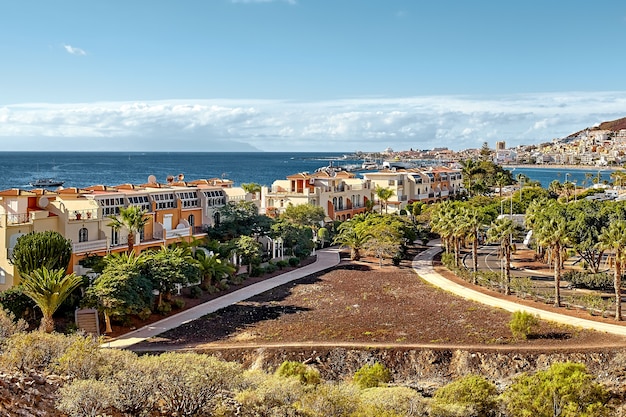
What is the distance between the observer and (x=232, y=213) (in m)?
56.0

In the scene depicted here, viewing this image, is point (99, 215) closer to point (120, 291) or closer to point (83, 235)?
point (83, 235)

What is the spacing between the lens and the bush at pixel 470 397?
2358 cm

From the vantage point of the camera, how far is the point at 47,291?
3369 centimetres

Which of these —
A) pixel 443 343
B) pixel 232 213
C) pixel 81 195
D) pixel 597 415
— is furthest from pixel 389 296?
pixel 81 195

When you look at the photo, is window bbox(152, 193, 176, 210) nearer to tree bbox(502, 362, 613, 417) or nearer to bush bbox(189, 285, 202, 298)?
bush bbox(189, 285, 202, 298)

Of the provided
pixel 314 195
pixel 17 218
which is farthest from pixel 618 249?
pixel 314 195

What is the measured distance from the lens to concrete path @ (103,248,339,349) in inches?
1383

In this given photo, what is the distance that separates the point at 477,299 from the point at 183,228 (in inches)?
1003

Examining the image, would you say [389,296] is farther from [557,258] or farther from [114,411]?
[114,411]

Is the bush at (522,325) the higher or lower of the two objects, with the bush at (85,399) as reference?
lower

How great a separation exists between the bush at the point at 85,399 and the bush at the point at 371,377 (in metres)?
11.9

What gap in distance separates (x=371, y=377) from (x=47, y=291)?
18873mm

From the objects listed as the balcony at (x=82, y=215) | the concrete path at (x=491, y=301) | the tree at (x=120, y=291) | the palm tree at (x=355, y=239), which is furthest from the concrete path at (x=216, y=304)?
the balcony at (x=82, y=215)

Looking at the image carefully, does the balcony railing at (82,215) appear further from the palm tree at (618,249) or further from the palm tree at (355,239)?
the palm tree at (618,249)
